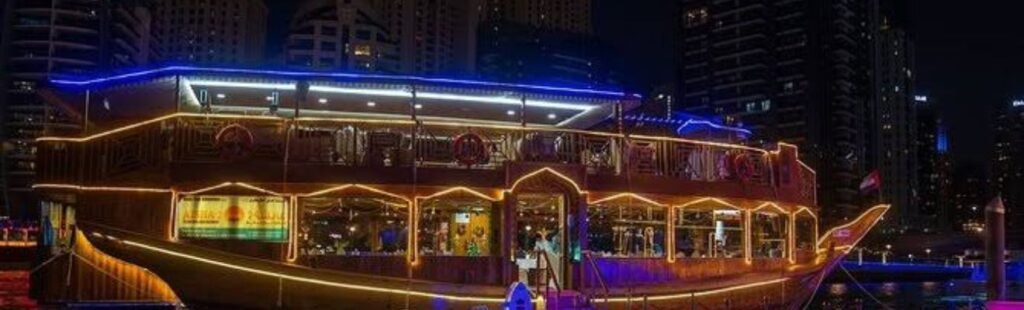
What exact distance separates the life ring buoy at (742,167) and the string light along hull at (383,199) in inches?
1.2

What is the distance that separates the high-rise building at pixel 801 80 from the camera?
10012cm

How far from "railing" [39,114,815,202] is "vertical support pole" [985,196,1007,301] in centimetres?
517

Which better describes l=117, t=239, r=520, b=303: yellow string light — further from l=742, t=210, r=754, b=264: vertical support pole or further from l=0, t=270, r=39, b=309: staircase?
l=742, t=210, r=754, b=264: vertical support pole

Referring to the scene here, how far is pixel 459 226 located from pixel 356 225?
1610 mm

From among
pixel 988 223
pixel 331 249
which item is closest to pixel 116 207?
pixel 331 249

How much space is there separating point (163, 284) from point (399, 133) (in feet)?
13.4

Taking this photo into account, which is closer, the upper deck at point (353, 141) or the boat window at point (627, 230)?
the upper deck at point (353, 141)

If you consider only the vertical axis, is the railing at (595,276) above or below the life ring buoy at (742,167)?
below

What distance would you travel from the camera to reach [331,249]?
560 inches

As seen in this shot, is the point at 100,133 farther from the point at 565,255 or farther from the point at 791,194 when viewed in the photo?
the point at 791,194

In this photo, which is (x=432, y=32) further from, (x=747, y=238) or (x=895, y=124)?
(x=747, y=238)

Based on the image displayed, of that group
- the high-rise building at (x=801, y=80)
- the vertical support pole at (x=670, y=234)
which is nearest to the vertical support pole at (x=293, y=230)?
the vertical support pole at (x=670, y=234)

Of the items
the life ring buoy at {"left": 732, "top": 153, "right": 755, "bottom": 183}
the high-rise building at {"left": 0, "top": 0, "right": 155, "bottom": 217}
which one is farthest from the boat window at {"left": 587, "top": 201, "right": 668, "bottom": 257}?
the high-rise building at {"left": 0, "top": 0, "right": 155, "bottom": 217}

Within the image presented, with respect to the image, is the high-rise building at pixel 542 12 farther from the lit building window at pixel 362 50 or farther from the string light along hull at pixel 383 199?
the string light along hull at pixel 383 199
